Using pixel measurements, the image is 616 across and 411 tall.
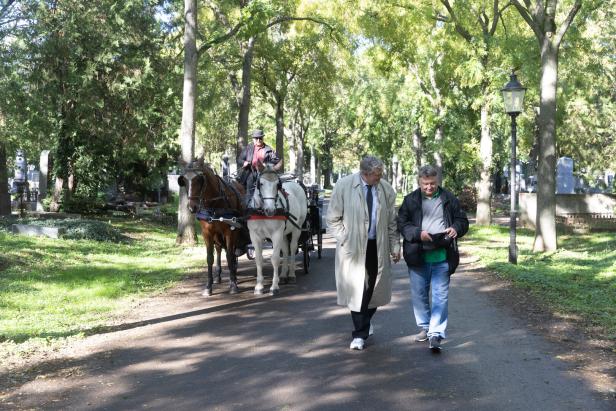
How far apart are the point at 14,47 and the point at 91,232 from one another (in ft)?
20.7

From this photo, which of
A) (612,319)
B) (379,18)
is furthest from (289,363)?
(379,18)

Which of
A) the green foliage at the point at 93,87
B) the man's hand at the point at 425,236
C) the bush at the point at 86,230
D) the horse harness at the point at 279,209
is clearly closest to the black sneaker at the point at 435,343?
the man's hand at the point at 425,236

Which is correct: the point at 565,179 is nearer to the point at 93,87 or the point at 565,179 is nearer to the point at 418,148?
the point at 418,148

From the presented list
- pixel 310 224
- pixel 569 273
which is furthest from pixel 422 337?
pixel 310 224

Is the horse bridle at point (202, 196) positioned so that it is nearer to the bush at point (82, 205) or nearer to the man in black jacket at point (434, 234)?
the man in black jacket at point (434, 234)

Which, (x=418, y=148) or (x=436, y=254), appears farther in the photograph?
(x=418, y=148)

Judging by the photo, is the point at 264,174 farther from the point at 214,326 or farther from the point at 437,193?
the point at 437,193

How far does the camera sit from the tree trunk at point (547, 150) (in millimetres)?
16875

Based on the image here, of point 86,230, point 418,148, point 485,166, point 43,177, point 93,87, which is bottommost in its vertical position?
point 86,230

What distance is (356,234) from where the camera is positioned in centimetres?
729

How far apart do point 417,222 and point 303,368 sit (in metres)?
1.94

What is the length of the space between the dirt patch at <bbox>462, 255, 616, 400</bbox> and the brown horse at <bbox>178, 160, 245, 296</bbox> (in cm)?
427

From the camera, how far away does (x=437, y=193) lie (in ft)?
24.0

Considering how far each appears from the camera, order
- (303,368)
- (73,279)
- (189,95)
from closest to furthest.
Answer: (303,368) → (73,279) → (189,95)
